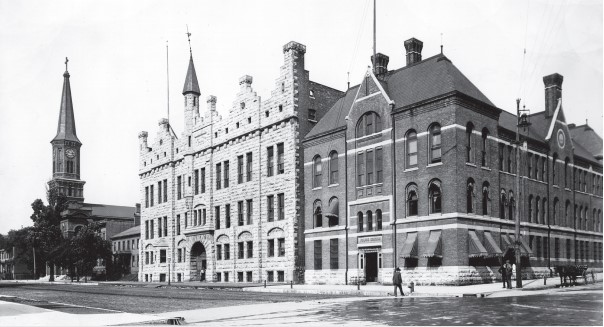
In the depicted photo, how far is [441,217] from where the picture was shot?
36.3 meters

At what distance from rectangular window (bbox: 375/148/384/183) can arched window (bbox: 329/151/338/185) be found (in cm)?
412

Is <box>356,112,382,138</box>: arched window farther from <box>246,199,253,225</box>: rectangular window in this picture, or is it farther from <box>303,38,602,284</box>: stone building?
<box>246,199,253,225</box>: rectangular window

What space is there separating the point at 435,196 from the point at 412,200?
1.70 m

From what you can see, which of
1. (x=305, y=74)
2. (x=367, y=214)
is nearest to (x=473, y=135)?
(x=367, y=214)

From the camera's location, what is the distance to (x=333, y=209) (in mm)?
43562

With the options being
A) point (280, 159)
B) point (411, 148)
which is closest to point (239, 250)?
point (280, 159)

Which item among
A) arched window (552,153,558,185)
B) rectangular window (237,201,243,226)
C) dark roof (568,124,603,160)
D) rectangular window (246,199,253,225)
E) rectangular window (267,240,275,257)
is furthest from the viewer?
rectangular window (237,201,243,226)

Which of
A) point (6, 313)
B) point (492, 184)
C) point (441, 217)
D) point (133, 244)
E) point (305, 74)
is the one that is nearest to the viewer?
point (6, 313)

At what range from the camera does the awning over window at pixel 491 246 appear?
36.4 m

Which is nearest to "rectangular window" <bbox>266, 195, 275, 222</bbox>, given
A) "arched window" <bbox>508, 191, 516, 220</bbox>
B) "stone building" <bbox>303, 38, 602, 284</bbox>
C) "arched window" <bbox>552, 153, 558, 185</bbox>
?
"stone building" <bbox>303, 38, 602, 284</bbox>

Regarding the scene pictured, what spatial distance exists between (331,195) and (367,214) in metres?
3.84

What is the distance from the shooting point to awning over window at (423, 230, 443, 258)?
35750 millimetres

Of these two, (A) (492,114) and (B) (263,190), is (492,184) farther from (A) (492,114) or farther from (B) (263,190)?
(B) (263,190)

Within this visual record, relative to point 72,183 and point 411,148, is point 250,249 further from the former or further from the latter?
point 72,183
